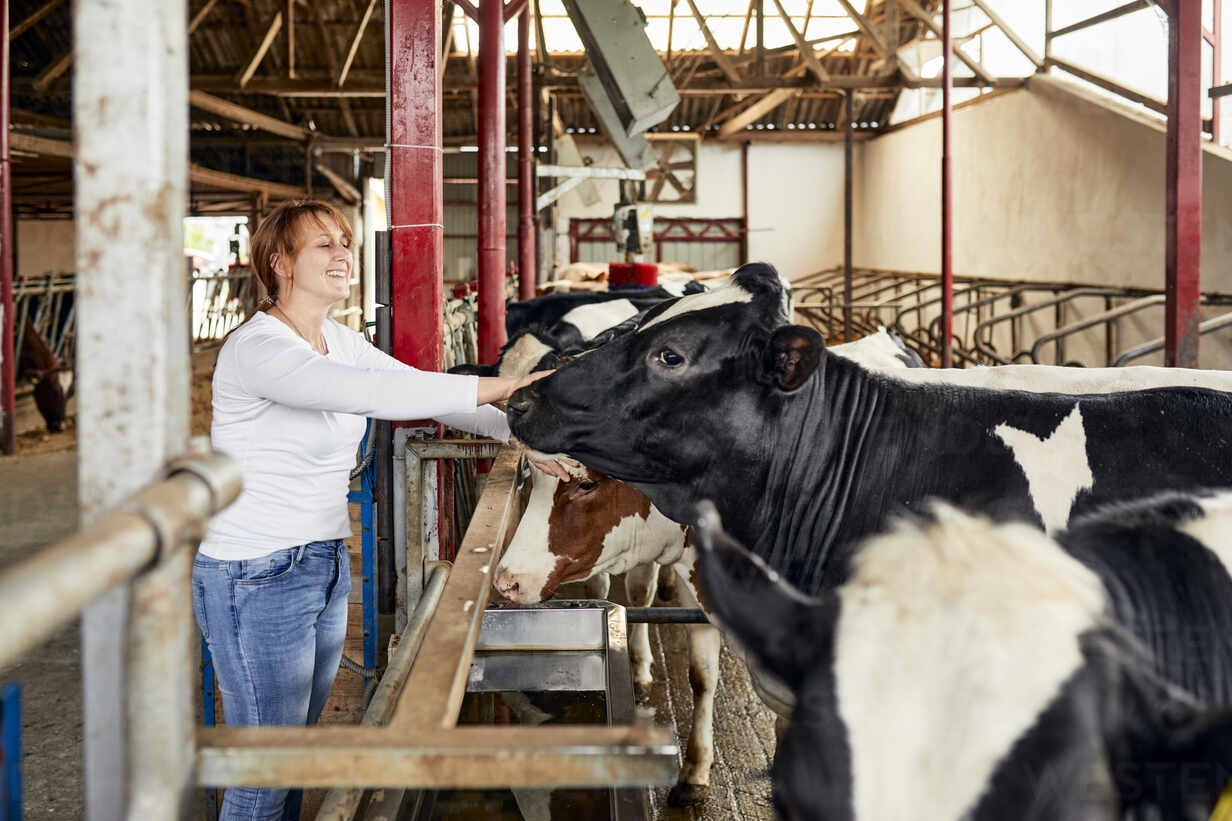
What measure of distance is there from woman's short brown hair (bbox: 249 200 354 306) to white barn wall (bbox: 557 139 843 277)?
2107cm

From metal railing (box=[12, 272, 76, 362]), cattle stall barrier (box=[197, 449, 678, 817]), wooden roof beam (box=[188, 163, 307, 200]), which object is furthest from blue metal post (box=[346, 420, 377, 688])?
wooden roof beam (box=[188, 163, 307, 200])

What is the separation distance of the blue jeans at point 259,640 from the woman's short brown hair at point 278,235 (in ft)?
2.07

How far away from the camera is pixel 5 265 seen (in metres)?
9.07

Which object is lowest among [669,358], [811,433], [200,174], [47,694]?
[47,694]

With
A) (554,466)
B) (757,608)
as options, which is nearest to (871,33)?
(554,466)

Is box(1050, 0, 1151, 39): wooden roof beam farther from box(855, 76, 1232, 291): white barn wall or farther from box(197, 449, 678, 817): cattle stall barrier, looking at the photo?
box(197, 449, 678, 817): cattle stall barrier

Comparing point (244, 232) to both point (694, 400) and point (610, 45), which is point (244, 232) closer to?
point (610, 45)

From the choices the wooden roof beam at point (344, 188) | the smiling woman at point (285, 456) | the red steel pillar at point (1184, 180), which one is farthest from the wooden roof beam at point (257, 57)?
the smiling woman at point (285, 456)

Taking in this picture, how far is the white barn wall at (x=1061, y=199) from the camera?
11391 mm

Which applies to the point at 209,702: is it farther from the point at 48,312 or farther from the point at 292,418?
the point at 48,312

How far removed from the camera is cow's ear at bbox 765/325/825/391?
2213 millimetres

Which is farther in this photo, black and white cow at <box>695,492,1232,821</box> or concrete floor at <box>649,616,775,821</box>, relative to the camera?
concrete floor at <box>649,616,775,821</box>

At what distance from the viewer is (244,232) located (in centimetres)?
2891

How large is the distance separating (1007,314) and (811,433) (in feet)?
34.1
